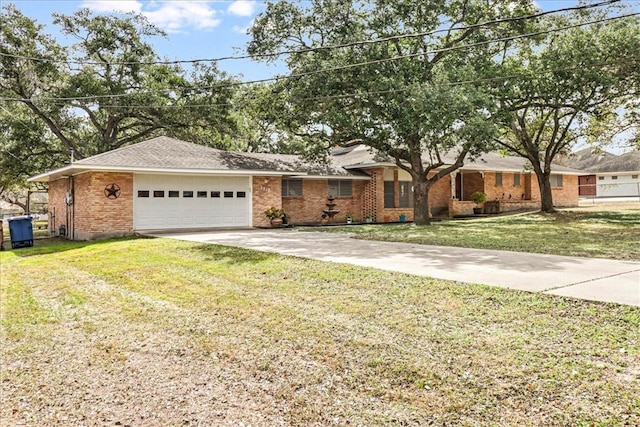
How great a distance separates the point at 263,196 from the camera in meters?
19.7

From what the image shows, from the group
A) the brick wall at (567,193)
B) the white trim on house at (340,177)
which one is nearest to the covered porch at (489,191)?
the brick wall at (567,193)

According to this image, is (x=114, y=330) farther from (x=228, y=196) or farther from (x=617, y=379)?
(x=228, y=196)

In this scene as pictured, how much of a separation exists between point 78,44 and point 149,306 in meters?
25.4

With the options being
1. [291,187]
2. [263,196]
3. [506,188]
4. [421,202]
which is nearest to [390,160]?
[421,202]

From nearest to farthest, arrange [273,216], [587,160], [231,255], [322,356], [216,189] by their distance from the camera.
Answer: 1. [322,356]
2. [231,255]
3. [216,189]
4. [273,216]
5. [587,160]

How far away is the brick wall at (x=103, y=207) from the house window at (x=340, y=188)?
935cm

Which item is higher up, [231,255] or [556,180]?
[556,180]

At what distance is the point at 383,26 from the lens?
56.2ft

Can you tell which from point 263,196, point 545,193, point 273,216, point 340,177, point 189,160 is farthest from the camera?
point 545,193

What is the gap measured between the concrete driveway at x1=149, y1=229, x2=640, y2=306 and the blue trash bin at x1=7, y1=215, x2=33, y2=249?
30.4 feet

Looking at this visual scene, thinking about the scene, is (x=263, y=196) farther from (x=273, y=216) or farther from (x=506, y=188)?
(x=506, y=188)

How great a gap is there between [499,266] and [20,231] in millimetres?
15767

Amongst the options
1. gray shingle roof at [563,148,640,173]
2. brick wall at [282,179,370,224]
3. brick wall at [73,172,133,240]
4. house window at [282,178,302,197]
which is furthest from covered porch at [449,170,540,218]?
gray shingle roof at [563,148,640,173]

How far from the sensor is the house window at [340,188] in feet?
73.8
